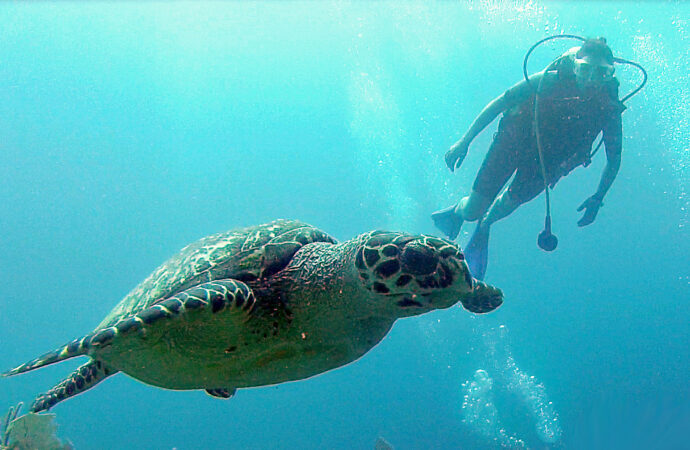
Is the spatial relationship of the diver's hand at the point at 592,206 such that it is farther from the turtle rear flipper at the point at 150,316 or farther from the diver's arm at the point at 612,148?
the turtle rear flipper at the point at 150,316

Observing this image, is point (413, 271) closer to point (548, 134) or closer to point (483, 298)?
point (483, 298)

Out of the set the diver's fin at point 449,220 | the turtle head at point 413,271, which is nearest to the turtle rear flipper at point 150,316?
the turtle head at point 413,271

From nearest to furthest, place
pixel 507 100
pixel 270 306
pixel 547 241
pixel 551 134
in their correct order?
pixel 270 306 < pixel 547 241 < pixel 551 134 < pixel 507 100

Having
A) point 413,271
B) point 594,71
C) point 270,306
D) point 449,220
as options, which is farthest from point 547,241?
point 270,306

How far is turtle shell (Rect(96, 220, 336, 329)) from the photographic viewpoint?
2.56 metres

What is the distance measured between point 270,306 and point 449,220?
19.5 feet

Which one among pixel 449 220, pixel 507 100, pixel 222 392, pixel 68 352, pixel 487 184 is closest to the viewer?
pixel 68 352

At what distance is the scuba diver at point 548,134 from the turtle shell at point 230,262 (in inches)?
154

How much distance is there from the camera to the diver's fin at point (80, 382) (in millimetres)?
3169

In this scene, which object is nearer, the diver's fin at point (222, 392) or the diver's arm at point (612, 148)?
the diver's fin at point (222, 392)

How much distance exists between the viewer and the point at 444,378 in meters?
40.0

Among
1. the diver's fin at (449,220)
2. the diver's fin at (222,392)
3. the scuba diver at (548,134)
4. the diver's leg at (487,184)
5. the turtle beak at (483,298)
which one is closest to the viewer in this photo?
the turtle beak at (483,298)

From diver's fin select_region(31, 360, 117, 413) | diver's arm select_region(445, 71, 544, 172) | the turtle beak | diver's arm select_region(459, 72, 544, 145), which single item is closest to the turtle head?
the turtle beak

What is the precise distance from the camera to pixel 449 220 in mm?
7824
